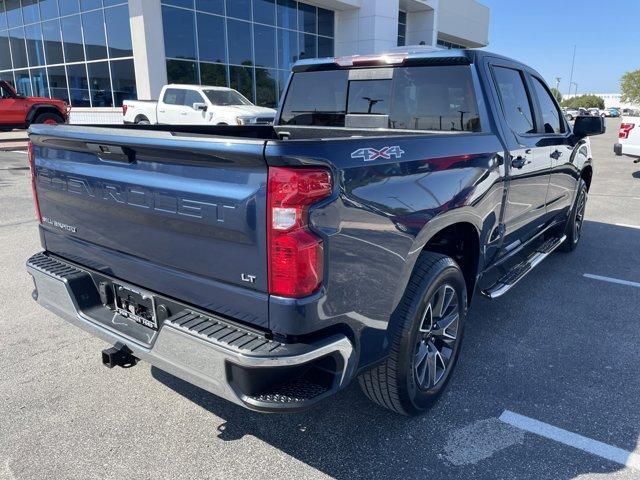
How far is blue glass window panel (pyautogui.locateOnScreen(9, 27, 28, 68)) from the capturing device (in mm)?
24200

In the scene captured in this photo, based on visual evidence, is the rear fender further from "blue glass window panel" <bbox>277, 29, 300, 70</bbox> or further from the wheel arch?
the wheel arch

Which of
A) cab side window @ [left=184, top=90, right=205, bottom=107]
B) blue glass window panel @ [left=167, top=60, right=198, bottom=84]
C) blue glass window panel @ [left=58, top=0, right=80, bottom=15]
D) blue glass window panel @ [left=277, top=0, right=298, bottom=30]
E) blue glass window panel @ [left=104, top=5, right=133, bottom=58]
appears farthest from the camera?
blue glass window panel @ [left=277, top=0, right=298, bottom=30]

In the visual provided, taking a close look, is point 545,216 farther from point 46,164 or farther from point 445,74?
point 46,164

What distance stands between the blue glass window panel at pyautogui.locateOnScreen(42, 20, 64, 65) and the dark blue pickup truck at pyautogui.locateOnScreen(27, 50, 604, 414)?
22.3 m

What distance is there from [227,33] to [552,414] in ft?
67.3

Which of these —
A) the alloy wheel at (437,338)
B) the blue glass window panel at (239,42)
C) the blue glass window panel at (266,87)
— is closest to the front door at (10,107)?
the blue glass window panel at (239,42)

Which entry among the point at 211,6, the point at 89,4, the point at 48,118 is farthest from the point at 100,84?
the point at 211,6

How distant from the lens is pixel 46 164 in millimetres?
2842

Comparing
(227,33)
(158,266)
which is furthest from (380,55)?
(227,33)

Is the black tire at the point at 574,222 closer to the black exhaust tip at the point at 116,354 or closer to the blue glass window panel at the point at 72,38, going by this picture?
the black exhaust tip at the point at 116,354

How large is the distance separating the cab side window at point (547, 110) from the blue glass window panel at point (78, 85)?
2043 centimetres

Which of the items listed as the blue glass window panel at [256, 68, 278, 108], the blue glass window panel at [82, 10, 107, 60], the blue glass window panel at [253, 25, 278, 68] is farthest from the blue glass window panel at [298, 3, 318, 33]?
the blue glass window panel at [82, 10, 107, 60]

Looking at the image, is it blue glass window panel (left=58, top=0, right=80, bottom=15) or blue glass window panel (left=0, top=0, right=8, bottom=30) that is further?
blue glass window panel (left=0, top=0, right=8, bottom=30)

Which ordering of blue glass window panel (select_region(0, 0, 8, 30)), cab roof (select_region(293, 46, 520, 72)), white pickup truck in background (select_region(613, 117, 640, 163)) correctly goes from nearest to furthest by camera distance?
cab roof (select_region(293, 46, 520, 72)) < white pickup truck in background (select_region(613, 117, 640, 163)) < blue glass window panel (select_region(0, 0, 8, 30))
